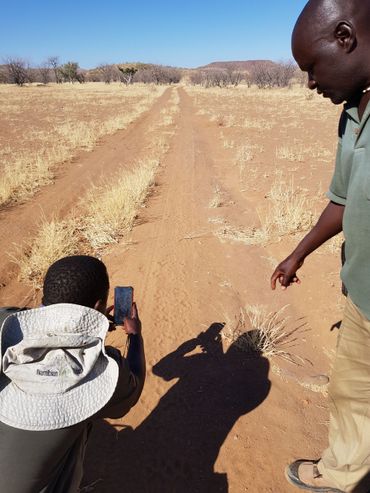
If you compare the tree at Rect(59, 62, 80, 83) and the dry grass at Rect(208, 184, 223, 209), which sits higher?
the tree at Rect(59, 62, 80, 83)

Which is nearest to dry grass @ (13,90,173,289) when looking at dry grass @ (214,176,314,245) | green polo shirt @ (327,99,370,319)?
dry grass @ (214,176,314,245)

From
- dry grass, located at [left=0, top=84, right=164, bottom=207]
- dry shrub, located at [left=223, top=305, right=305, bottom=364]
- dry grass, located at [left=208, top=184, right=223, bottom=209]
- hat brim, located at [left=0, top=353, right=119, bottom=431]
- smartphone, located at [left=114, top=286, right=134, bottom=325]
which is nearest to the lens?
hat brim, located at [left=0, top=353, right=119, bottom=431]

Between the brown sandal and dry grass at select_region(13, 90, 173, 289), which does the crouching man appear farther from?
dry grass at select_region(13, 90, 173, 289)

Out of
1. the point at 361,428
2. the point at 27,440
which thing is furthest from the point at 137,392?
the point at 361,428

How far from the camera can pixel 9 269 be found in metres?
4.62

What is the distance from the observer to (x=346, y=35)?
143 centimetres

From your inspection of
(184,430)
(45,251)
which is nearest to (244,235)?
(45,251)

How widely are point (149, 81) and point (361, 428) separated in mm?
102536

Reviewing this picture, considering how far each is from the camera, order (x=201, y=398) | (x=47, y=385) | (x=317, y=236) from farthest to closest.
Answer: (x=201, y=398)
(x=317, y=236)
(x=47, y=385)

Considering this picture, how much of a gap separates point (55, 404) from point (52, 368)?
114 millimetres

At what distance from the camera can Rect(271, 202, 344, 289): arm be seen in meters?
1.98

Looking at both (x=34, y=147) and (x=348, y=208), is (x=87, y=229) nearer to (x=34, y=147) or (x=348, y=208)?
(x=348, y=208)

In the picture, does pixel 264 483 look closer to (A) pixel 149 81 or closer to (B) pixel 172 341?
(B) pixel 172 341

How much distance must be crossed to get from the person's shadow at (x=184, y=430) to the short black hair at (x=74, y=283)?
48.5 inches
